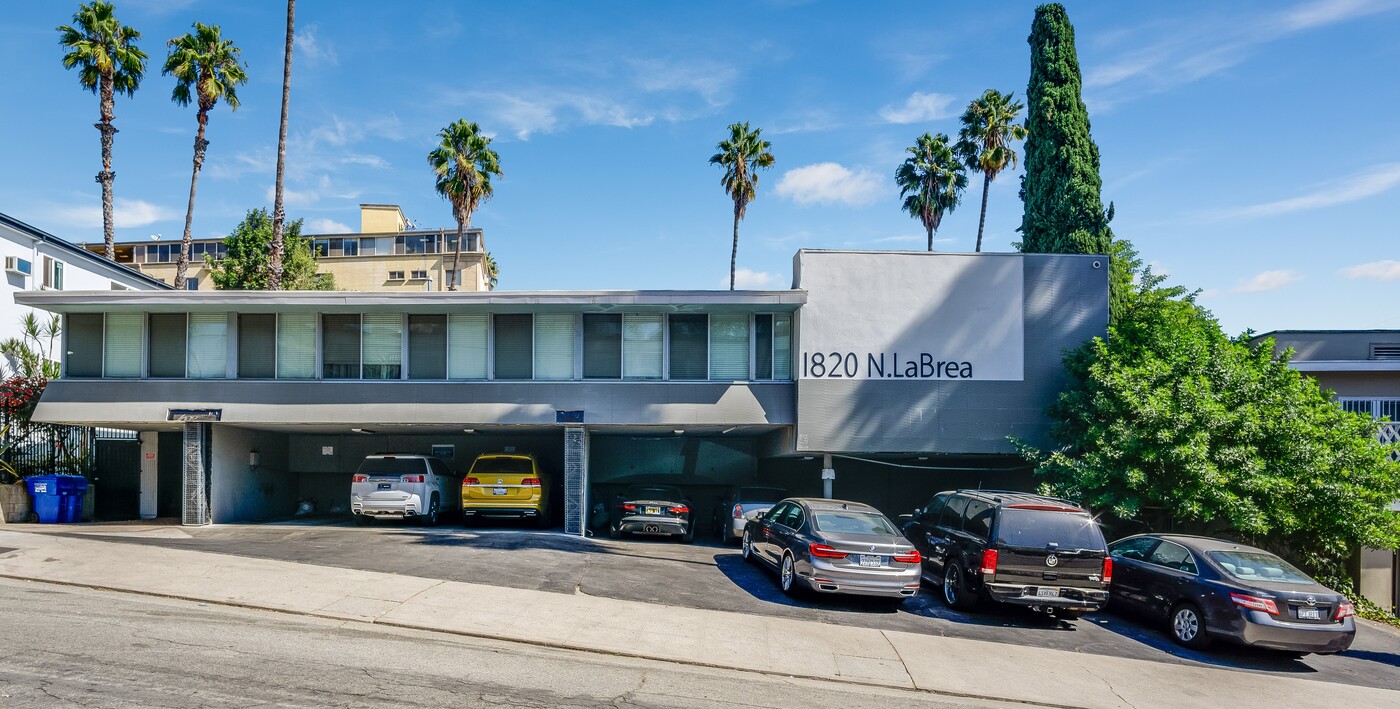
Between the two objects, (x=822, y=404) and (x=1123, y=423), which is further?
(x=822, y=404)

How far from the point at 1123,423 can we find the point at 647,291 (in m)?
9.89

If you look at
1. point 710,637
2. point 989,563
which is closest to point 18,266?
point 710,637

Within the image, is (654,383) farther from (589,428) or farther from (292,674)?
(292,674)

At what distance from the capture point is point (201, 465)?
19.1m

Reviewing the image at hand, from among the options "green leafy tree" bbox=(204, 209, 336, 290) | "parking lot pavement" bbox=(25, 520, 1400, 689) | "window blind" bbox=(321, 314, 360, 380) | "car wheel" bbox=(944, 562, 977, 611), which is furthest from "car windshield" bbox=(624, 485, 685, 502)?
"green leafy tree" bbox=(204, 209, 336, 290)

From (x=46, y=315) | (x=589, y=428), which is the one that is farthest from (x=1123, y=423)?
(x=46, y=315)

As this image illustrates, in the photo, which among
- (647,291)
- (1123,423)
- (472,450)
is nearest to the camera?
(1123,423)

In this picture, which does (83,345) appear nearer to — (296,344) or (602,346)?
(296,344)

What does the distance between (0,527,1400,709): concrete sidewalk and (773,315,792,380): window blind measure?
827cm

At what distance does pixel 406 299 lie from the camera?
18.4 meters

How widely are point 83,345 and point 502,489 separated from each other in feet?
32.9

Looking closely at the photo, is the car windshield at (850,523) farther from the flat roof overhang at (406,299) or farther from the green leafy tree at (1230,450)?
the flat roof overhang at (406,299)

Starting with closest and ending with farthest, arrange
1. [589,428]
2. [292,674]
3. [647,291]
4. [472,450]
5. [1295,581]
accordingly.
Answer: [292,674]
[1295,581]
[647,291]
[589,428]
[472,450]

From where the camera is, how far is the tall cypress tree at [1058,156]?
23.2 m
